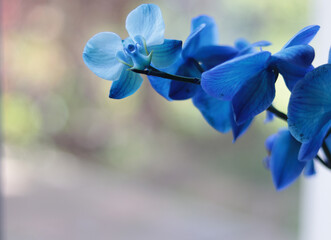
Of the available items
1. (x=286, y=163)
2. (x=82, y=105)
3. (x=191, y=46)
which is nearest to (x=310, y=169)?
(x=286, y=163)

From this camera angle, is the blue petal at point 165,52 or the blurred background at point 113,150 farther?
the blurred background at point 113,150

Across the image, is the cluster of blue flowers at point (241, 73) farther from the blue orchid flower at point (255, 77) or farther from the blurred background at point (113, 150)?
the blurred background at point (113, 150)

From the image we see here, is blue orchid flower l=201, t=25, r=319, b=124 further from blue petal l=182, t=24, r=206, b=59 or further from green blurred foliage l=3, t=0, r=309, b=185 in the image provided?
green blurred foliage l=3, t=0, r=309, b=185

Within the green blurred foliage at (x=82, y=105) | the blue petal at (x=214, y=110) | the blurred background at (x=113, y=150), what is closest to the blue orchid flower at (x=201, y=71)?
the blue petal at (x=214, y=110)

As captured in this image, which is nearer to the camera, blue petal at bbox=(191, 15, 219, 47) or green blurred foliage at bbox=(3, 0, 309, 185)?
blue petal at bbox=(191, 15, 219, 47)

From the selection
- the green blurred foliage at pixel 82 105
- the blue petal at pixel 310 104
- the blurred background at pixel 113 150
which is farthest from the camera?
the green blurred foliage at pixel 82 105

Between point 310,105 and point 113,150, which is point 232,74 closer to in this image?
point 310,105

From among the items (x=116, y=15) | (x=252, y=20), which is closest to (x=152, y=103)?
(x=116, y=15)

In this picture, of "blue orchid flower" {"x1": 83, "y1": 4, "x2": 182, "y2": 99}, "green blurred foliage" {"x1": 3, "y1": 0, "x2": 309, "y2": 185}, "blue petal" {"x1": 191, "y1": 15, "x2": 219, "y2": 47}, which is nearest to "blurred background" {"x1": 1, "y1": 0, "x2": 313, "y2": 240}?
"green blurred foliage" {"x1": 3, "y1": 0, "x2": 309, "y2": 185}
